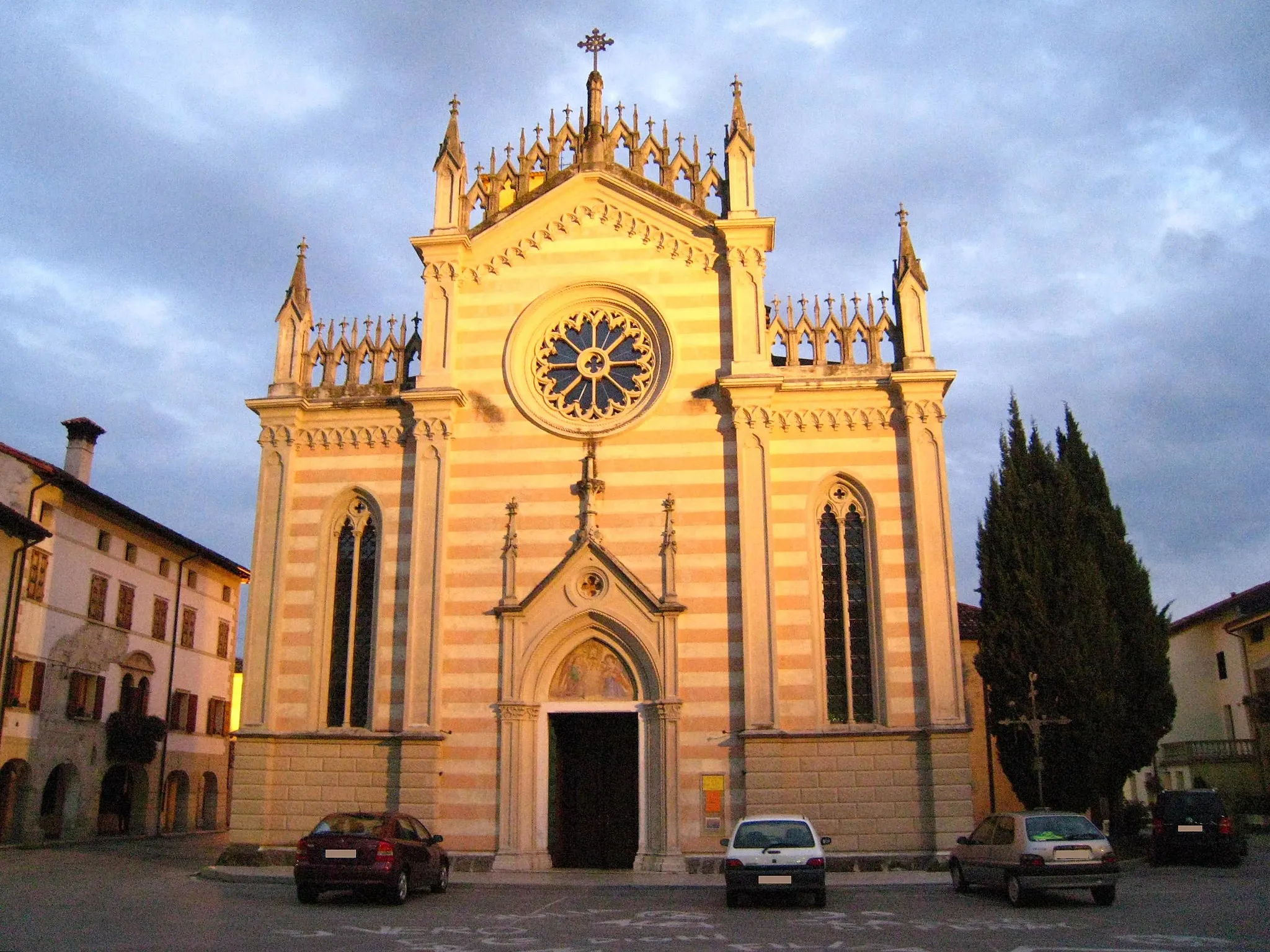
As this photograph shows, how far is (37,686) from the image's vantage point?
104 feet

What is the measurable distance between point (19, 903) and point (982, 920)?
566 inches

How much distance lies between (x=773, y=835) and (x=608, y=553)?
27.7 ft

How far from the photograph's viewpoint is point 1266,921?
14.4 m

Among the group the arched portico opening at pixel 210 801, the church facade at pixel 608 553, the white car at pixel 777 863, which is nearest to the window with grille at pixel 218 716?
the arched portico opening at pixel 210 801

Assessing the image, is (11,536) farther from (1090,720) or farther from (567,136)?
→ (1090,720)

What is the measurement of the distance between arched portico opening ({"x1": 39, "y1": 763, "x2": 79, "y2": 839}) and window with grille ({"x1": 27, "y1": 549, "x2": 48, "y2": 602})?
18.2ft

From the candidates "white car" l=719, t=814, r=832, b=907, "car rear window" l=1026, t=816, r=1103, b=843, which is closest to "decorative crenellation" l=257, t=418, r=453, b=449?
"white car" l=719, t=814, r=832, b=907

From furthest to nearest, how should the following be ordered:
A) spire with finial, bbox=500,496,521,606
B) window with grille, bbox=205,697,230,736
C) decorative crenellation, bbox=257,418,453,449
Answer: window with grille, bbox=205,697,230,736 → decorative crenellation, bbox=257,418,453,449 → spire with finial, bbox=500,496,521,606

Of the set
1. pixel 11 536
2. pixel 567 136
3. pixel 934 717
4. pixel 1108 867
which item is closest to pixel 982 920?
pixel 1108 867

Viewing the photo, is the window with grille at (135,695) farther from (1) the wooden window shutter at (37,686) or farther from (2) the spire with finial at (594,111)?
(2) the spire with finial at (594,111)

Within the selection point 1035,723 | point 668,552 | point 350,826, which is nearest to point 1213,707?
point 1035,723

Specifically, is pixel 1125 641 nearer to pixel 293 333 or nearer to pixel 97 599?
pixel 293 333

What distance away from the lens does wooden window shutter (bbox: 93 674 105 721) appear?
3462 cm

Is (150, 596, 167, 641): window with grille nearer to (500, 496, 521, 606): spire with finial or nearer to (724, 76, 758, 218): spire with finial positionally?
(500, 496, 521, 606): spire with finial
